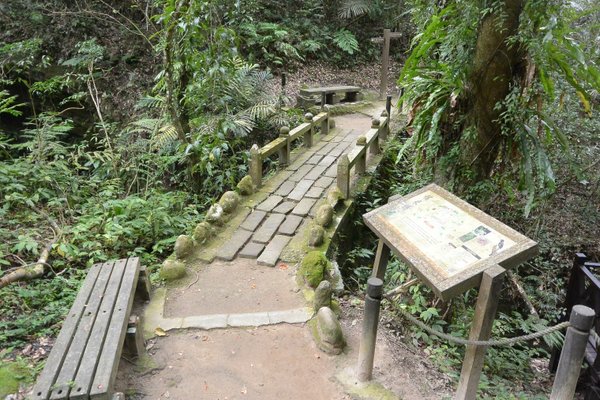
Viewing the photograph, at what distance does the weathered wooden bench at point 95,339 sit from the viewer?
98.0 inches

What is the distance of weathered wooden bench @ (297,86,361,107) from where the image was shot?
11148mm

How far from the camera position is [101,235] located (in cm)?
508

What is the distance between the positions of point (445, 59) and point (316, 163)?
3316 mm

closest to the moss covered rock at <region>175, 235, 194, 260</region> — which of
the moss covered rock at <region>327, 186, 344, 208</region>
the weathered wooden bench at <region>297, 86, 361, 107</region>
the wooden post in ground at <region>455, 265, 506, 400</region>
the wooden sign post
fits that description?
the moss covered rock at <region>327, 186, 344, 208</region>

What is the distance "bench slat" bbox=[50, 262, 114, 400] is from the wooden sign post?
77.1 inches

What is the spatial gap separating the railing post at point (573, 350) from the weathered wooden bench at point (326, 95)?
9.37m

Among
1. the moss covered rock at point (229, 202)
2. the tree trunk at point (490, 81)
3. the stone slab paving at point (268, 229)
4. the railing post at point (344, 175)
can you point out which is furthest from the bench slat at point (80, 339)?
the tree trunk at point (490, 81)

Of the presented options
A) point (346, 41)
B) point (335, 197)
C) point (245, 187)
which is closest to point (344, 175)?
point (335, 197)

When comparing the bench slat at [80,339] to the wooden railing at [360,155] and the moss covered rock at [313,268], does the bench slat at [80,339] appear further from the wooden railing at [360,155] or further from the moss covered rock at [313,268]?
the wooden railing at [360,155]

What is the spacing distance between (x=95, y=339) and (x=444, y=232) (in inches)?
101

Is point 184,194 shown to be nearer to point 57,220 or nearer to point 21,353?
point 57,220

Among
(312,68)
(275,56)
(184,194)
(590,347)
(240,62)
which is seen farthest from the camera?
(312,68)

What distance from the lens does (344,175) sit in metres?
5.80

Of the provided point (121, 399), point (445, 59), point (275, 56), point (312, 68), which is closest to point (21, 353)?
point (121, 399)
